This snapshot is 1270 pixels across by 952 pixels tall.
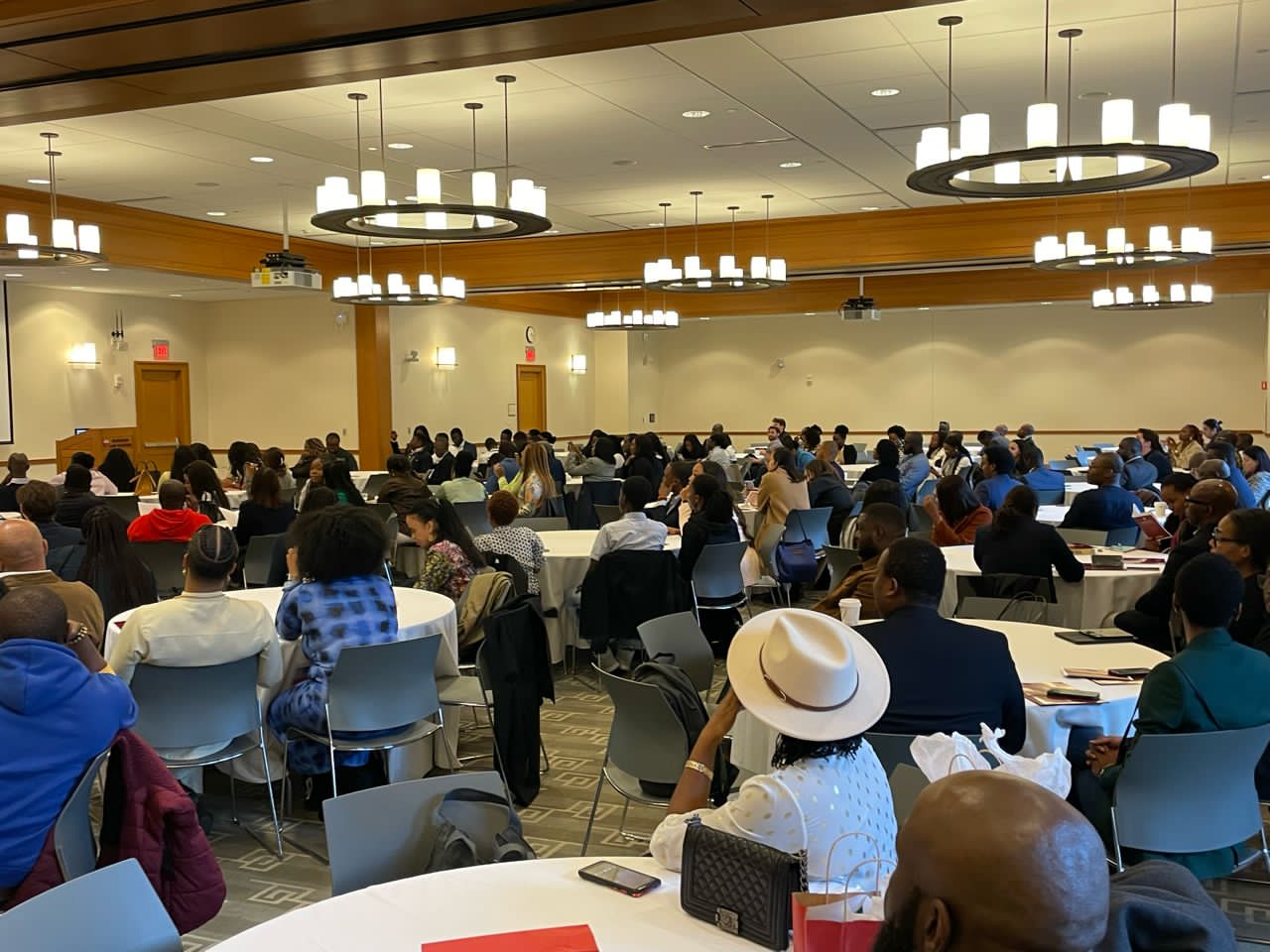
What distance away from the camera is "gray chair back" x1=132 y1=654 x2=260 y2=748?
4227 mm

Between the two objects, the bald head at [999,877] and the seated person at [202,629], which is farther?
the seated person at [202,629]

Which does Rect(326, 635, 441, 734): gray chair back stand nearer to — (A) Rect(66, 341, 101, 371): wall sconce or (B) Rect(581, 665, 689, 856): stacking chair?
(B) Rect(581, 665, 689, 856): stacking chair

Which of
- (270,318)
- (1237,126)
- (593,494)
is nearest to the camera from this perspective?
(1237,126)

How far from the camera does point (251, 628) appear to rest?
4.41 meters

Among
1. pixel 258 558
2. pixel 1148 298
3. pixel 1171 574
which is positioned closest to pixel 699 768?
pixel 1171 574

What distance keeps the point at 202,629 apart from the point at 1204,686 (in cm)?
341

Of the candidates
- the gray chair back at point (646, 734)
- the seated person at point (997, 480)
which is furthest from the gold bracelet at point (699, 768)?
the seated person at point (997, 480)

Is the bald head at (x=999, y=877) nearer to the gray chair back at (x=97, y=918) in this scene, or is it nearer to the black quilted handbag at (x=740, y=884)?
the black quilted handbag at (x=740, y=884)

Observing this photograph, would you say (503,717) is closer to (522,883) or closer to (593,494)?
(522,883)

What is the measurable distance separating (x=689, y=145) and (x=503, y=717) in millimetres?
5931

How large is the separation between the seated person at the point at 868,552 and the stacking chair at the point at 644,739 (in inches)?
45.1

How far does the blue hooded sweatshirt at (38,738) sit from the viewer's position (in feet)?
9.66

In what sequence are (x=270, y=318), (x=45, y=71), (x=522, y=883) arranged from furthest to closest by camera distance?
(x=270, y=318)
(x=45, y=71)
(x=522, y=883)

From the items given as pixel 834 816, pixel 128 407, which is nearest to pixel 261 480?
pixel 834 816
